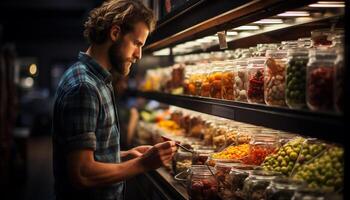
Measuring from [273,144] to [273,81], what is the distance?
0.58 m

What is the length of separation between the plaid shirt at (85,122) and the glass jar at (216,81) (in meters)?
0.76

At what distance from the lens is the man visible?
229cm

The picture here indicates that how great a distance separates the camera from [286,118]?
5.71 feet

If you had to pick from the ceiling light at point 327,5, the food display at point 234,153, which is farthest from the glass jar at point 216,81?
the ceiling light at point 327,5

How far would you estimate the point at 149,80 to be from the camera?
5840 millimetres

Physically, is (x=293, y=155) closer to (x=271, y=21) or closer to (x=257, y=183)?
(x=257, y=183)

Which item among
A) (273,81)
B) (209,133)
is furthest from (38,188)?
(273,81)

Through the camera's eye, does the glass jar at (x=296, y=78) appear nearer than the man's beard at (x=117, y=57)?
Yes

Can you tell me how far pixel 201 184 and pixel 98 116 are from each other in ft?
2.07

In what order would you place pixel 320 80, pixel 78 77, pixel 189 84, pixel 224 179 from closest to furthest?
pixel 320 80 → pixel 78 77 → pixel 224 179 → pixel 189 84

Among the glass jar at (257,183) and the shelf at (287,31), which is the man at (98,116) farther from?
the shelf at (287,31)

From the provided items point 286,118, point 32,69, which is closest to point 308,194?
point 286,118

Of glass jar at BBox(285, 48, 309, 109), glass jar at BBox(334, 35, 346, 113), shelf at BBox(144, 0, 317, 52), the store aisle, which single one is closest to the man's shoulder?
shelf at BBox(144, 0, 317, 52)

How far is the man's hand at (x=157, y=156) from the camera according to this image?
2367mm
